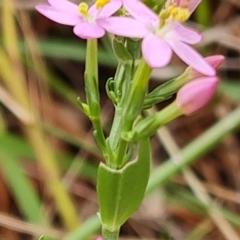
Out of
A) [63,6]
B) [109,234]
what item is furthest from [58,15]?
[109,234]

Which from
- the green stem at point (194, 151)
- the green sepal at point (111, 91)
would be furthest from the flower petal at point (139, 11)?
the green stem at point (194, 151)

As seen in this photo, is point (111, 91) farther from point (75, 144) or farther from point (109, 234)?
point (75, 144)

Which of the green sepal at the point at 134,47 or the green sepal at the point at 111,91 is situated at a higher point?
the green sepal at the point at 134,47

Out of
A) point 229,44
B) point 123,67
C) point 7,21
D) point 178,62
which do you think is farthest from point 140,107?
point 178,62

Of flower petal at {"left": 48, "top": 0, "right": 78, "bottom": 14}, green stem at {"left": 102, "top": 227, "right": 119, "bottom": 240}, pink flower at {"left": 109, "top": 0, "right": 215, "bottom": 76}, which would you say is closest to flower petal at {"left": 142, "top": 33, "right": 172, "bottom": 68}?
pink flower at {"left": 109, "top": 0, "right": 215, "bottom": 76}

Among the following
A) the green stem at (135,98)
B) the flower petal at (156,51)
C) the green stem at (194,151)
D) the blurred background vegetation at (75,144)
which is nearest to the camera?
the flower petal at (156,51)

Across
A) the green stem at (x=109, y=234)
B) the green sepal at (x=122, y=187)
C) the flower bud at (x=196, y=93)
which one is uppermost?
the flower bud at (x=196, y=93)

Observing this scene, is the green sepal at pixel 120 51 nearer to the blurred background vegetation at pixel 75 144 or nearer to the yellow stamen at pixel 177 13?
the yellow stamen at pixel 177 13
